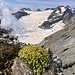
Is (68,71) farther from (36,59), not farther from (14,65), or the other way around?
(14,65)

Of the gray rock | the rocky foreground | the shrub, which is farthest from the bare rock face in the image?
the gray rock

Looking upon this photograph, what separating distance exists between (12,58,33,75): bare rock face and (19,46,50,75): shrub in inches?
17.5

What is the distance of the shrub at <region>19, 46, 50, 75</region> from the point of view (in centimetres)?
1941

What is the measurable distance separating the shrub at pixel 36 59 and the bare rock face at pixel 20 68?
0.44 m

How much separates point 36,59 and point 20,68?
121 cm

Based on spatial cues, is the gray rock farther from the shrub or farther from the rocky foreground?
the shrub

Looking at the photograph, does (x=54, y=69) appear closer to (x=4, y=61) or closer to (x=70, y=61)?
(x=4, y=61)

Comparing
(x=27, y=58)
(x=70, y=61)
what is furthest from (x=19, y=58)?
(x=70, y=61)

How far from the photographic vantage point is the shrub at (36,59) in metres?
19.4

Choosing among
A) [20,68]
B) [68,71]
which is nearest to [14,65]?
[20,68]

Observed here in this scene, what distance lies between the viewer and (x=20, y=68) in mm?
18844

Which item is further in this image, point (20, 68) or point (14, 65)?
point (14, 65)

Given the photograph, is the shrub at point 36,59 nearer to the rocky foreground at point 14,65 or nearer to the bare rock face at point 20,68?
the rocky foreground at point 14,65

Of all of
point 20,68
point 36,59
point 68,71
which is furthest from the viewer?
point 68,71
